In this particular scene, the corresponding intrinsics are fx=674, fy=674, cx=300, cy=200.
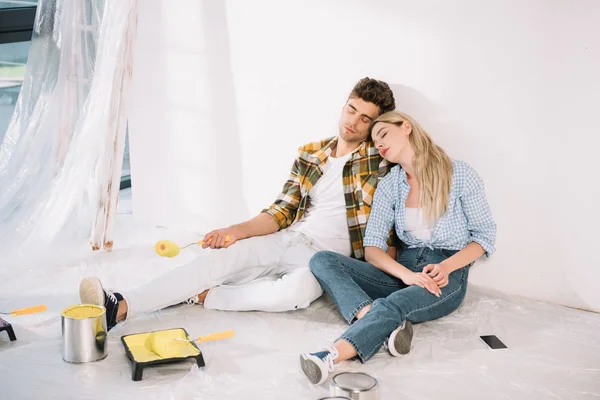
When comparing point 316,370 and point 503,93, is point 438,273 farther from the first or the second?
point 503,93

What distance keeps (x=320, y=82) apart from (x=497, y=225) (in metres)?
0.98

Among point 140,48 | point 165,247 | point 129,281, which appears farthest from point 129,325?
point 140,48

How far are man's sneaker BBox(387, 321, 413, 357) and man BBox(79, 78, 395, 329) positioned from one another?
44 centimetres

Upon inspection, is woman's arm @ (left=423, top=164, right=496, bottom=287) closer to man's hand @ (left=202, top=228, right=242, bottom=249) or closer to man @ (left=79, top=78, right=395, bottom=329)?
man @ (left=79, top=78, right=395, bottom=329)

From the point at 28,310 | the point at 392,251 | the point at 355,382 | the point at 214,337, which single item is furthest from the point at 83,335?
the point at 392,251

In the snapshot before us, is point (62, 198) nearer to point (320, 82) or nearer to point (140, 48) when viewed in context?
point (140, 48)

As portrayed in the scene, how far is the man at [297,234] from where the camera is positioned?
2.39m

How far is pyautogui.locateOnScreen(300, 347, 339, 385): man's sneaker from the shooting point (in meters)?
1.85

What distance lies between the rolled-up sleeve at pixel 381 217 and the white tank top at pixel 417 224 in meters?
0.06

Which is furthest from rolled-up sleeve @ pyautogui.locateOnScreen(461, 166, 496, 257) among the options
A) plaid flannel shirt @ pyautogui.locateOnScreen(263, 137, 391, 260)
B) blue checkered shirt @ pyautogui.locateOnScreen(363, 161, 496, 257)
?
plaid flannel shirt @ pyautogui.locateOnScreen(263, 137, 391, 260)

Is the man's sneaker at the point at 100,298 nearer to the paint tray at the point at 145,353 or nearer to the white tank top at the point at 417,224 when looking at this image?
the paint tray at the point at 145,353

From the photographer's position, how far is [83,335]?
6.45 feet

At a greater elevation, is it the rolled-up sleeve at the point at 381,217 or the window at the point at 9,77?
the window at the point at 9,77

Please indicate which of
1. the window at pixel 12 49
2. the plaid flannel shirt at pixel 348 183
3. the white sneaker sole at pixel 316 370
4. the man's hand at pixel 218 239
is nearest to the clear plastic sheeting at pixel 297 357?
the white sneaker sole at pixel 316 370
